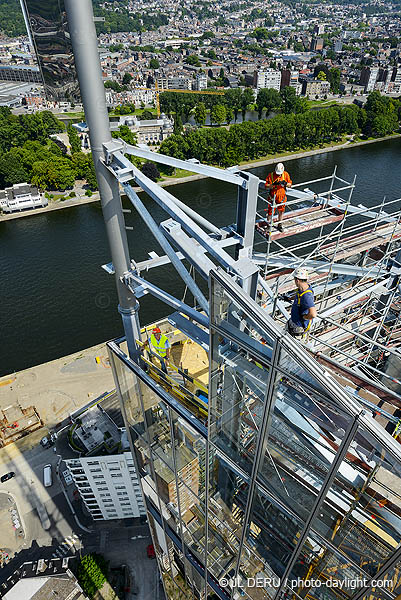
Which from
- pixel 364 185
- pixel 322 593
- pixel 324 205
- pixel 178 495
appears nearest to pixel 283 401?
pixel 322 593

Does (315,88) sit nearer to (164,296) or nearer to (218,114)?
(218,114)

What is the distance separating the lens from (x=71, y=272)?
35094mm

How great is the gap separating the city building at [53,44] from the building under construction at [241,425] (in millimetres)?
315

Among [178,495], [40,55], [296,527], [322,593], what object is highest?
[40,55]

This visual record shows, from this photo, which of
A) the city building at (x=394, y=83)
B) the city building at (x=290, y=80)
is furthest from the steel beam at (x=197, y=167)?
the city building at (x=394, y=83)

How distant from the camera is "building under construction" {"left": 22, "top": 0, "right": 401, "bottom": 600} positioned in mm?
4203

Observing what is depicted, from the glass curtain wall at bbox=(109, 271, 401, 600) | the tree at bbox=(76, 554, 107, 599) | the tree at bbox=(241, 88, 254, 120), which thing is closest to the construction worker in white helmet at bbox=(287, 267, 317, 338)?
the glass curtain wall at bbox=(109, 271, 401, 600)

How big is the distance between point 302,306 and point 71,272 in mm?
31660

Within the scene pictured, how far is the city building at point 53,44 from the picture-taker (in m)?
5.70

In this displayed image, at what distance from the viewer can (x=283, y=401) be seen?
181 inches

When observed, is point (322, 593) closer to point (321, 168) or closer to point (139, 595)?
point (139, 595)

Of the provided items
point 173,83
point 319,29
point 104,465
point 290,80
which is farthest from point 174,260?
point 319,29

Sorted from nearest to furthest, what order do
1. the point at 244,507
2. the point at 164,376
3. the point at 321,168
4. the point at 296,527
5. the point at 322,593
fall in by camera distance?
the point at 296,527, the point at 322,593, the point at 244,507, the point at 164,376, the point at 321,168

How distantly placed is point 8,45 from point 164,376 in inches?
6753
